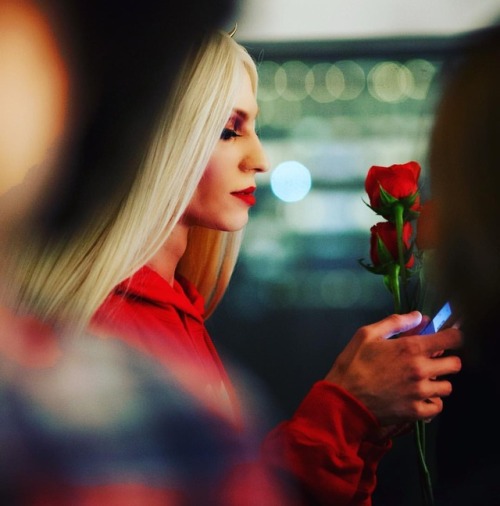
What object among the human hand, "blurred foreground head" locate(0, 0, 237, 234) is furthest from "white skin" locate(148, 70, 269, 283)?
the human hand

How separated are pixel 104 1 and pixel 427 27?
1.28ft

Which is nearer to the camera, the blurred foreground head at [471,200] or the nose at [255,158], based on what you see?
the blurred foreground head at [471,200]

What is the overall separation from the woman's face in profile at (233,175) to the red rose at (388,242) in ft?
0.50

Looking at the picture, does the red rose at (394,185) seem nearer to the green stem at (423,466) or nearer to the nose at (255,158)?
the nose at (255,158)

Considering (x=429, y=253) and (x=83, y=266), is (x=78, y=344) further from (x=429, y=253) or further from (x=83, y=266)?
(x=429, y=253)

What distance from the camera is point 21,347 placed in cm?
79

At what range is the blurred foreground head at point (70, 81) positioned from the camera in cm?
84

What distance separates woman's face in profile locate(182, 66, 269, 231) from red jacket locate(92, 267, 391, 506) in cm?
9

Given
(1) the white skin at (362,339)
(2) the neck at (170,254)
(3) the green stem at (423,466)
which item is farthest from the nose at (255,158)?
(3) the green stem at (423,466)

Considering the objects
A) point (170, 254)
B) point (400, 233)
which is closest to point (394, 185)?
point (400, 233)

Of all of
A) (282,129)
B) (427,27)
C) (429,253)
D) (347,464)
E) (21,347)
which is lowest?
(347,464)

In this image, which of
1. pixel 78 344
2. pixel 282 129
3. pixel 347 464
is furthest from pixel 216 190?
pixel 347 464

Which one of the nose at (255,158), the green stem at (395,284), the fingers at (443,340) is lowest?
the fingers at (443,340)

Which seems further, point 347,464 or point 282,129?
point 282,129
